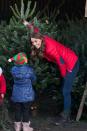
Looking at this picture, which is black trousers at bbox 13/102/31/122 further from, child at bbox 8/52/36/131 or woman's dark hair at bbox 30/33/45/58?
woman's dark hair at bbox 30/33/45/58

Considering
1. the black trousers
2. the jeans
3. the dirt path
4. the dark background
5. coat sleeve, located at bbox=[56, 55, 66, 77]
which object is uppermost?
the dark background

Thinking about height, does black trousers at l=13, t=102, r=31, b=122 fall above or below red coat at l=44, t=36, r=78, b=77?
below

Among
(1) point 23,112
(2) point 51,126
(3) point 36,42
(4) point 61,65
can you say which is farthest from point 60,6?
(1) point 23,112

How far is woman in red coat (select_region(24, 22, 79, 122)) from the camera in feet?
24.5

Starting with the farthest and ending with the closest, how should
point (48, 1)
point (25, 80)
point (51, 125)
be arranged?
point (48, 1) < point (51, 125) < point (25, 80)

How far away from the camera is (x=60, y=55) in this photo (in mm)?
7660

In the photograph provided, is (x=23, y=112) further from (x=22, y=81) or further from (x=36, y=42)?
Answer: (x=36, y=42)

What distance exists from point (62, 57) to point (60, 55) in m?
0.05

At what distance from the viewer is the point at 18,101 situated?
7.15 metres

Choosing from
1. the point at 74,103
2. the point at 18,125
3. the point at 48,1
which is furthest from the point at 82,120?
the point at 48,1

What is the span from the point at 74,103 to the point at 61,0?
13.7ft

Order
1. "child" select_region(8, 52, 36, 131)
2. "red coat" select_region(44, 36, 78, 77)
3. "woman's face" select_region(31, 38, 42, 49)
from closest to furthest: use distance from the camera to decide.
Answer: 1. "child" select_region(8, 52, 36, 131)
2. "woman's face" select_region(31, 38, 42, 49)
3. "red coat" select_region(44, 36, 78, 77)

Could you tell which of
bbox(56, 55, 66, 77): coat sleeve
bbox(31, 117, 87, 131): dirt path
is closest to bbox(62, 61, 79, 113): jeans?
bbox(56, 55, 66, 77): coat sleeve

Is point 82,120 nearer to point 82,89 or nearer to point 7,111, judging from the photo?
point 82,89
